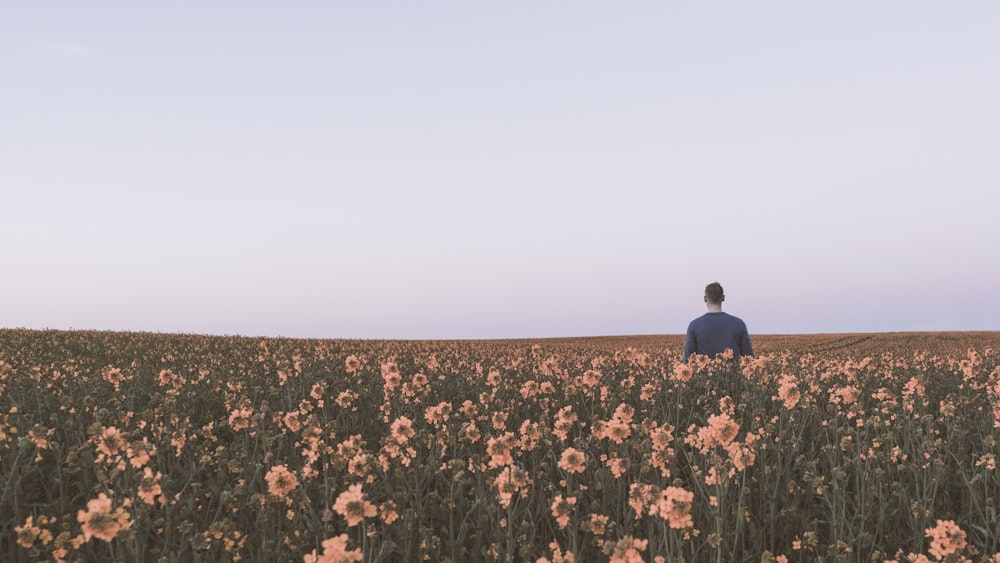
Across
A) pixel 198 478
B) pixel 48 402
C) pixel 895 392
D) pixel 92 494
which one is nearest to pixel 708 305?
pixel 895 392

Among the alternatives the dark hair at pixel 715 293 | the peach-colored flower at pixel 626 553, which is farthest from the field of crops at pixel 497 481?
the dark hair at pixel 715 293

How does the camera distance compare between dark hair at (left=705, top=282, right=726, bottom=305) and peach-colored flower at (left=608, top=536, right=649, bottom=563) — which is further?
dark hair at (left=705, top=282, right=726, bottom=305)

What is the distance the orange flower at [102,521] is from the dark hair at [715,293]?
986 centimetres

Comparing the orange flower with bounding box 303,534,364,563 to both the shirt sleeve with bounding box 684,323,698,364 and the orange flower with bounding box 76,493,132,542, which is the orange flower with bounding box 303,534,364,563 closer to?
the orange flower with bounding box 76,493,132,542

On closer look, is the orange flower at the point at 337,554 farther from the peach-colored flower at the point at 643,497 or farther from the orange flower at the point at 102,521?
the peach-colored flower at the point at 643,497

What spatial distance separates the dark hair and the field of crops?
2.09 m

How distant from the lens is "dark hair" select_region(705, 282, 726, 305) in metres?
10.8

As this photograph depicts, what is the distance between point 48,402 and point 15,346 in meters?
16.0

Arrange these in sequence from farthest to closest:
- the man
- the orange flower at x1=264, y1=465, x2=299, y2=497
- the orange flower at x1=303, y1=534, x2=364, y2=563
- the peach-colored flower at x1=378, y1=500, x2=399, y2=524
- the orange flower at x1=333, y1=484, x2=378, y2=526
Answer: the man, the peach-colored flower at x1=378, y1=500, x2=399, y2=524, the orange flower at x1=264, y1=465, x2=299, y2=497, the orange flower at x1=333, y1=484, x2=378, y2=526, the orange flower at x1=303, y1=534, x2=364, y2=563

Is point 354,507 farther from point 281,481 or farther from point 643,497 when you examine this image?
point 643,497

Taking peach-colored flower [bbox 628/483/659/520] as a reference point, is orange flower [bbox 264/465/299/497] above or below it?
above

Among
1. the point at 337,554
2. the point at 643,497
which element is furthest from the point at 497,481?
the point at 337,554

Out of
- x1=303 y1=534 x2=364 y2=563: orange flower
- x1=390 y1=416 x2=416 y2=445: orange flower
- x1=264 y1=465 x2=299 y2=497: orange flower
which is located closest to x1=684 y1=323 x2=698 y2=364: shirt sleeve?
x1=390 y1=416 x2=416 y2=445: orange flower

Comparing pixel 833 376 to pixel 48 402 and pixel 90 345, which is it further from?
pixel 90 345
